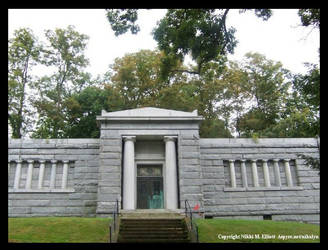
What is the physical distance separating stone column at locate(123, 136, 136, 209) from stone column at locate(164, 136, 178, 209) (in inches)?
Result: 62.1

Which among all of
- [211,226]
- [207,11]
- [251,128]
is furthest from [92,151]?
[251,128]

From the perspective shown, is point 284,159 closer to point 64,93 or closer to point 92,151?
point 92,151

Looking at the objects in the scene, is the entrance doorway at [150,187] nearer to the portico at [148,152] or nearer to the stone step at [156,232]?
the portico at [148,152]

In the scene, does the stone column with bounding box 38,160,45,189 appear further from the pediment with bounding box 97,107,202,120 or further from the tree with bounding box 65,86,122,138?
the tree with bounding box 65,86,122,138

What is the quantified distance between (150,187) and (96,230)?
5.09m

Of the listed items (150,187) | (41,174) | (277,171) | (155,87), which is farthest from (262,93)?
(41,174)

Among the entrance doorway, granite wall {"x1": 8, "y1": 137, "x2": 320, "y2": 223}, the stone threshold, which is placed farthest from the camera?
the entrance doorway

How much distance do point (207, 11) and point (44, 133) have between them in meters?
20.8

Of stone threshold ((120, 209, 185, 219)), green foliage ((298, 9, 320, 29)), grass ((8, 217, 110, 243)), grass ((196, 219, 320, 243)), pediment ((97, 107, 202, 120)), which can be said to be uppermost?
green foliage ((298, 9, 320, 29))

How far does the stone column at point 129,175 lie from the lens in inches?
589

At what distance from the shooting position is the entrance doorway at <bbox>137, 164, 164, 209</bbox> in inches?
635

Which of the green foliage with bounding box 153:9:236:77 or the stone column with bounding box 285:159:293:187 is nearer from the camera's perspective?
the green foliage with bounding box 153:9:236:77

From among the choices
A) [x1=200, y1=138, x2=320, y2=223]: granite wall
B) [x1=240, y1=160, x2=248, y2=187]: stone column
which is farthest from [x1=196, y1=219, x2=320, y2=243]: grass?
[x1=240, y1=160, x2=248, y2=187]: stone column

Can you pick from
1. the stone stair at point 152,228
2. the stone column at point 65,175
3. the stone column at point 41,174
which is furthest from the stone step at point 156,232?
the stone column at point 41,174
